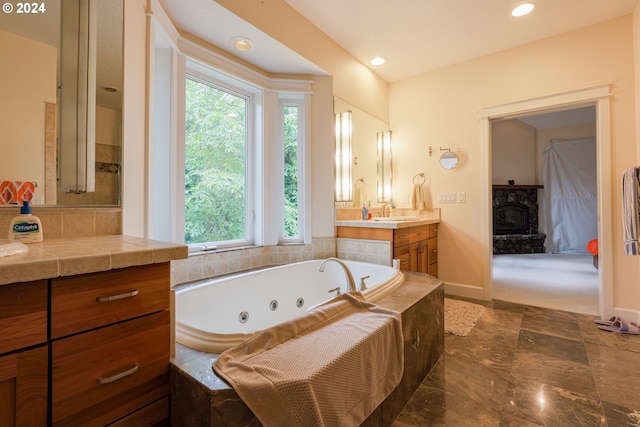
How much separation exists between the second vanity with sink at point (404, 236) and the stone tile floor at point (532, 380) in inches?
29.9

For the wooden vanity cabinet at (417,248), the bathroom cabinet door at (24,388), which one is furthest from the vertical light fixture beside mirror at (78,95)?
the wooden vanity cabinet at (417,248)

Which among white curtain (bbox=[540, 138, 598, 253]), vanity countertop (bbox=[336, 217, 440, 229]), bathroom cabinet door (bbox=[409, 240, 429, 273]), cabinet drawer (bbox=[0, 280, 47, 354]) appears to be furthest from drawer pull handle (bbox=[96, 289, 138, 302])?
white curtain (bbox=[540, 138, 598, 253])

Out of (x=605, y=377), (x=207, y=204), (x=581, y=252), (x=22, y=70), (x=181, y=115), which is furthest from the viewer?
(x=581, y=252)

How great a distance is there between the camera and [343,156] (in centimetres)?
306

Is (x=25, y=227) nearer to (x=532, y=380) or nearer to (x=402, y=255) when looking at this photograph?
(x=402, y=255)

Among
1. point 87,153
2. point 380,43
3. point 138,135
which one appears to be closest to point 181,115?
point 138,135

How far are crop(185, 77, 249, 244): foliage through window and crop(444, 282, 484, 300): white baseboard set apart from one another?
2428mm

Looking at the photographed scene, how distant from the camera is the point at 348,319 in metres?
1.34

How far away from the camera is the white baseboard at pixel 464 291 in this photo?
125 inches

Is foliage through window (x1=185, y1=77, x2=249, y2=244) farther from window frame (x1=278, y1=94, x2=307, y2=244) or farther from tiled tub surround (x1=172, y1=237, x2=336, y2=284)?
window frame (x1=278, y1=94, x2=307, y2=244)

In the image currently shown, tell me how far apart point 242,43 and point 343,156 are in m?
1.39

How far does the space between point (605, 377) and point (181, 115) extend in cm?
325

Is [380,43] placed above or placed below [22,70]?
above

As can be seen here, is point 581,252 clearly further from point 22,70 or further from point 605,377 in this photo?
point 22,70
